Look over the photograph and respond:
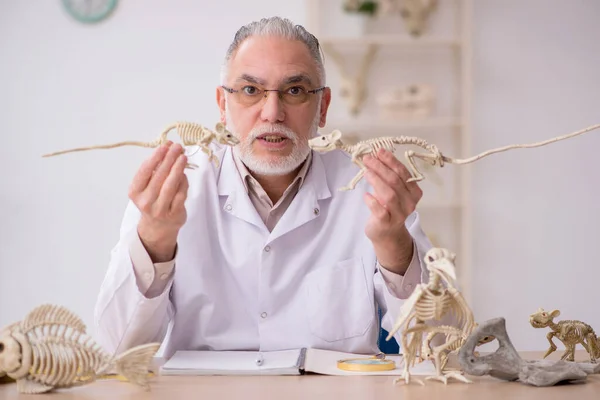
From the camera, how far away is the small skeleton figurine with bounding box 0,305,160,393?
4.68 ft

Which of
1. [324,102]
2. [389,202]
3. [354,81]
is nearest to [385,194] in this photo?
[389,202]

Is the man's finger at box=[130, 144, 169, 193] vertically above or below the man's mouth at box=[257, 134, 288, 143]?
below

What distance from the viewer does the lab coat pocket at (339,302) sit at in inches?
86.4

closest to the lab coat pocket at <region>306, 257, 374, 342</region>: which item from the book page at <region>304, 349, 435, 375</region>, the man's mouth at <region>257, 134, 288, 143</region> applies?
the book page at <region>304, 349, 435, 375</region>

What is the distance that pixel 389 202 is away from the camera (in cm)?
182

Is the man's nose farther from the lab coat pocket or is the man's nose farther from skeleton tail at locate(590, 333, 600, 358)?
skeleton tail at locate(590, 333, 600, 358)

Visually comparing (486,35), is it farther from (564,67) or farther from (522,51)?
(564,67)

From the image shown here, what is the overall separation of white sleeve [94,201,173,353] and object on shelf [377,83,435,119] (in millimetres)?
2867

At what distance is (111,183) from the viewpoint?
4.71m

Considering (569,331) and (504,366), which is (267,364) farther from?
(569,331)

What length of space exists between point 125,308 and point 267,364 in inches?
16.6

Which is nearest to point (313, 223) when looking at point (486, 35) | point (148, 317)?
point (148, 317)

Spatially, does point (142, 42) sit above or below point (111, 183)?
above

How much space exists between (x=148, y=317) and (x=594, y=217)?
3.77 meters
